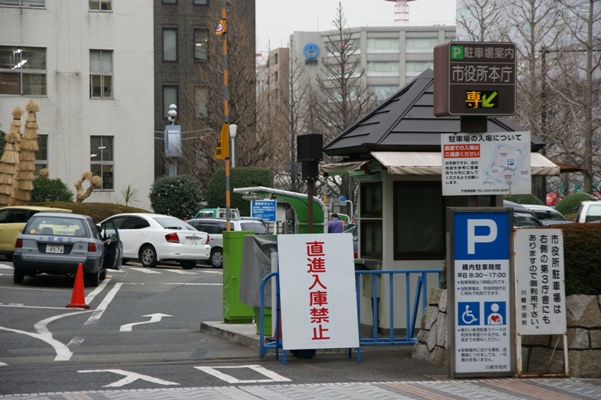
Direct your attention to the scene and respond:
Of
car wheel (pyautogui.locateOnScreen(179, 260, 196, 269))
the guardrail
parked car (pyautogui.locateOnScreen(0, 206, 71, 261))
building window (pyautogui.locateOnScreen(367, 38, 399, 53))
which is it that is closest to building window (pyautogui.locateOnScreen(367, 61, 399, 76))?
building window (pyautogui.locateOnScreen(367, 38, 399, 53))

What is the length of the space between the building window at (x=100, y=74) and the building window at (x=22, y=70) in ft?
6.93

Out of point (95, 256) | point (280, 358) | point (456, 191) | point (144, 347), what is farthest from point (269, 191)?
point (95, 256)

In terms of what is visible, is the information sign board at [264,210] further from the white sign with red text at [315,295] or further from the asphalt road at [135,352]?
the white sign with red text at [315,295]

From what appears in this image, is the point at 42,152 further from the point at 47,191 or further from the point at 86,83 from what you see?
the point at 47,191

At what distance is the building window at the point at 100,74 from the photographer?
47.2m

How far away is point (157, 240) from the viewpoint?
3108 cm

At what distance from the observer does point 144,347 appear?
13.3 m

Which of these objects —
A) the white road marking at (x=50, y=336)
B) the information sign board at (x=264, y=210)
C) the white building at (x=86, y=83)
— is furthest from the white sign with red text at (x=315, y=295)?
the white building at (x=86, y=83)

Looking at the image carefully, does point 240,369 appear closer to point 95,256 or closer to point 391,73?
point 95,256

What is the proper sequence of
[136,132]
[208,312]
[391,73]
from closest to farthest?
[208,312] < [136,132] < [391,73]

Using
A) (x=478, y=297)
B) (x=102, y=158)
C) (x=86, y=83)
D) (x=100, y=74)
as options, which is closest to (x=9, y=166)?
(x=86, y=83)

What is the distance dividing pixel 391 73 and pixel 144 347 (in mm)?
129116

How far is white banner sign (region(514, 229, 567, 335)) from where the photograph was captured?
10.2 m

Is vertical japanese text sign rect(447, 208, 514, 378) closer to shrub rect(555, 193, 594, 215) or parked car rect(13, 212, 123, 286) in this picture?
parked car rect(13, 212, 123, 286)
